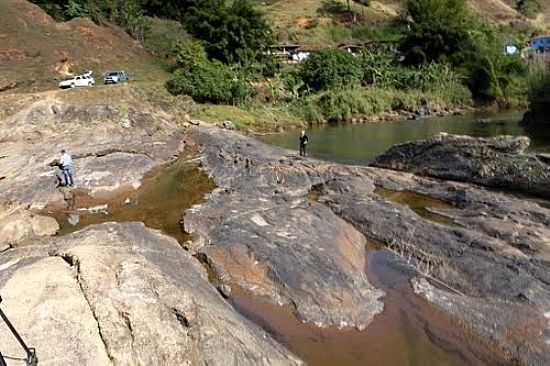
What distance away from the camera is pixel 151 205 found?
2291 centimetres

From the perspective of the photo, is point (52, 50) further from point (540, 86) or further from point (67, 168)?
point (540, 86)

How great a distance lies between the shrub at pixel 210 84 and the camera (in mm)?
55719

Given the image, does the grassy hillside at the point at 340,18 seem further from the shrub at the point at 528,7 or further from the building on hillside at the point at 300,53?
the building on hillside at the point at 300,53

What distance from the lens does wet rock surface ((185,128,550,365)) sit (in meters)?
12.1

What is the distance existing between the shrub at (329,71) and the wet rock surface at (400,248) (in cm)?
4676

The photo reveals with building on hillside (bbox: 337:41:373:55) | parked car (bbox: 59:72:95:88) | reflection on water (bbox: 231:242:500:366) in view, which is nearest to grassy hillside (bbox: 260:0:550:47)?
building on hillside (bbox: 337:41:373:55)

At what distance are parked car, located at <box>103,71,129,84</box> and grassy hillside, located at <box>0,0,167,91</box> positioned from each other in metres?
2.97

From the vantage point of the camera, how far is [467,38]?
7794 cm

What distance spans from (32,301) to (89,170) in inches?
786

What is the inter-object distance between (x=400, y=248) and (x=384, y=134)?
34.6m

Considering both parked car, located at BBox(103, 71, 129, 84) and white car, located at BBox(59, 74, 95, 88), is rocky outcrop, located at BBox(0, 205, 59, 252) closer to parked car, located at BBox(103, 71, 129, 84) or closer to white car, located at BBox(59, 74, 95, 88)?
white car, located at BBox(59, 74, 95, 88)

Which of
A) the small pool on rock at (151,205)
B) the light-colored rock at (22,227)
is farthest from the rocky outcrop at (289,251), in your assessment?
the light-colored rock at (22,227)

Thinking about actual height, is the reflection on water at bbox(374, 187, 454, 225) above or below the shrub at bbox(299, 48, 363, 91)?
below

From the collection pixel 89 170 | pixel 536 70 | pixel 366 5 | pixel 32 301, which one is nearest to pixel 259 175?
pixel 89 170
